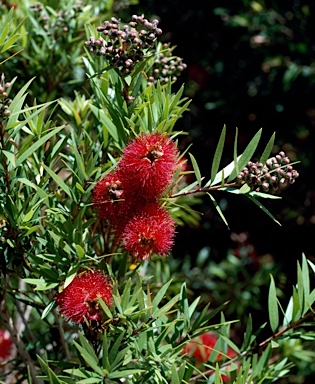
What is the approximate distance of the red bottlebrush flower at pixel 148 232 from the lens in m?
0.57

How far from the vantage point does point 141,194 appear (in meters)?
Result: 0.58

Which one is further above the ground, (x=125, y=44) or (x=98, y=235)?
(x=125, y=44)

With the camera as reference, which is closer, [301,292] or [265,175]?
[265,175]

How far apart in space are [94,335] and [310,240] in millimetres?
1063

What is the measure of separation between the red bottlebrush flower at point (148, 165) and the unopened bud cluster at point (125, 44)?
7cm

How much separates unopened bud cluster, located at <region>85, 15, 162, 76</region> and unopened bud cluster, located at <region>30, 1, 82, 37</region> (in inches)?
11.6

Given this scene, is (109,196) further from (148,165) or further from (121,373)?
(121,373)

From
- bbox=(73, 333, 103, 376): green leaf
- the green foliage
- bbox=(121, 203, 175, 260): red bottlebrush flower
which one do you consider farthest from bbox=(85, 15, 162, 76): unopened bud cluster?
bbox=(73, 333, 103, 376): green leaf

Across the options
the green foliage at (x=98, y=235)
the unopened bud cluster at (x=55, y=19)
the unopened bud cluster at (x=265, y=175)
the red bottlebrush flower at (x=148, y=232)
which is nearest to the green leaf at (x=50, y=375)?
the green foliage at (x=98, y=235)

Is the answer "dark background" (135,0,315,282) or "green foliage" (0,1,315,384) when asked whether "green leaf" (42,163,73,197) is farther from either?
"dark background" (135,0,315,282)

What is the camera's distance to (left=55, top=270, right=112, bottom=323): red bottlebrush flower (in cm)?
57

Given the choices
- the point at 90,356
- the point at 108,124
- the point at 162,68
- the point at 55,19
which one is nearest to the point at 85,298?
the point at 90,356

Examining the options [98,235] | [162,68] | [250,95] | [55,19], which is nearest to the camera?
[98,235]

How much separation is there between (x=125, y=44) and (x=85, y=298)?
221 millimetres
